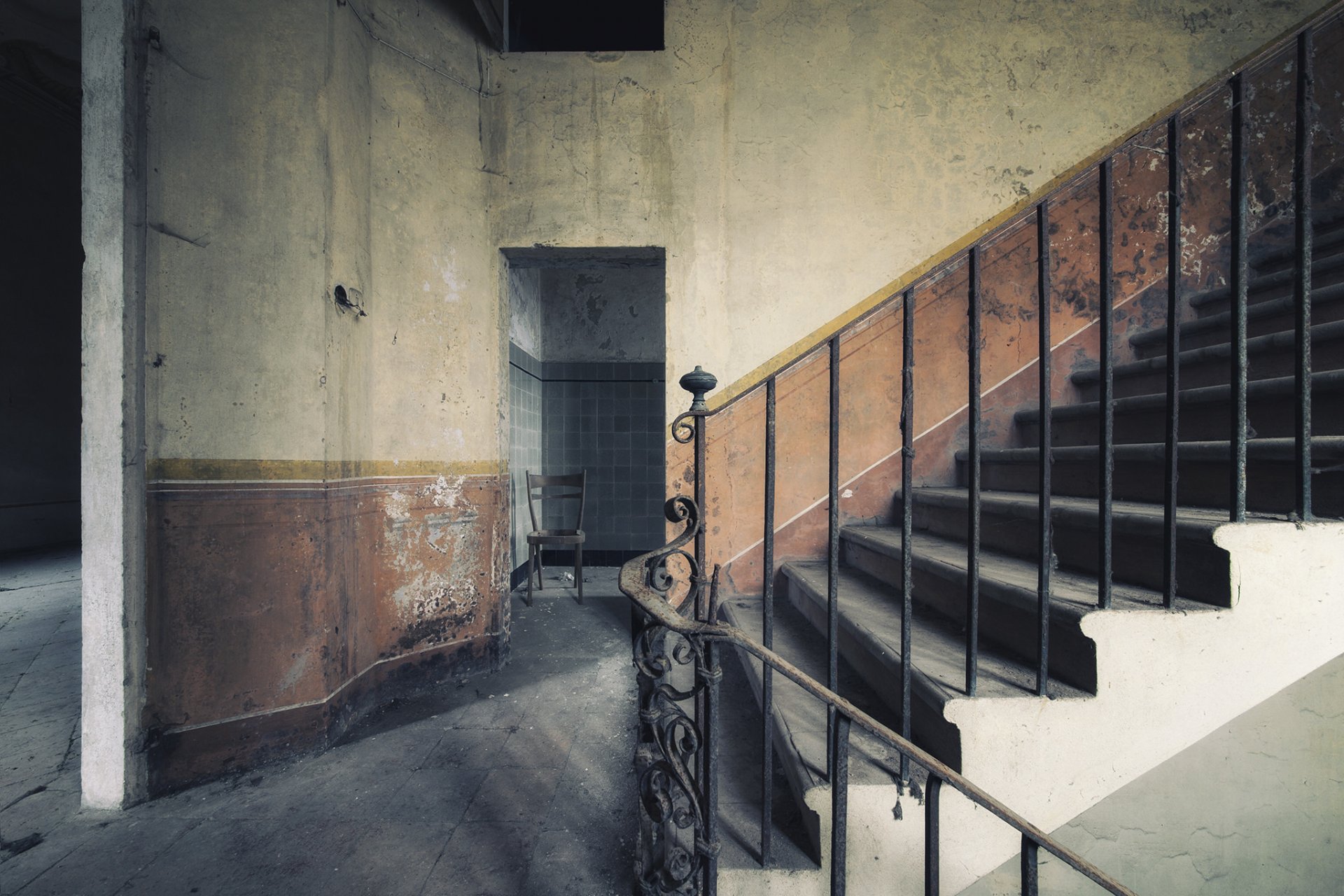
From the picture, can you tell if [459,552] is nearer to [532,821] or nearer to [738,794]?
[532,821]

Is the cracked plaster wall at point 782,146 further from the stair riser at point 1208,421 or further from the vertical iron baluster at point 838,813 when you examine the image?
the vertical iron baluster at point 838,813

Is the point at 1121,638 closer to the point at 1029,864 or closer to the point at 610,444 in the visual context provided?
the point at 1029,864

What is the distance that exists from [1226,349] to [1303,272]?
791 millimetres

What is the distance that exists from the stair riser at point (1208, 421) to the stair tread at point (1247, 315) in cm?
30

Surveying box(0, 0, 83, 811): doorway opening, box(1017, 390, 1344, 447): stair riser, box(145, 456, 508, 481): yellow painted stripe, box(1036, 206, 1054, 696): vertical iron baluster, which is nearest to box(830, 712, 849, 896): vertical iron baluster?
box(1036, 206, 1054, 696): vertical iron baluster

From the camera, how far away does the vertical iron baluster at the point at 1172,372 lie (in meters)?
1.16

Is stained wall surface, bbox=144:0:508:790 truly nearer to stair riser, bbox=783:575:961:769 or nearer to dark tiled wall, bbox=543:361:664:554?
stair riser, bbox=783:575:961:769

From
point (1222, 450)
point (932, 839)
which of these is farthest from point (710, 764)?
point (1222, 450)

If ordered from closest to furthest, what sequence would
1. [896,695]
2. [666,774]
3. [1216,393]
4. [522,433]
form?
1. [666,774]
2. [896,695]
3. [1216,393]
4. [522,433]

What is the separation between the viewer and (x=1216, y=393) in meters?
1.58

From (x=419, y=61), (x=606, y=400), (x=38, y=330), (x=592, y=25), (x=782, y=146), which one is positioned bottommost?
(x=606, y=400)

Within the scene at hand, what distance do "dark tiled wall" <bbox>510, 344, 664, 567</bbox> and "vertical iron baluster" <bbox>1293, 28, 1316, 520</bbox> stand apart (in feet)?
15.6

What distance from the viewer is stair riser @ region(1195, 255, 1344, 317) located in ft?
6.04

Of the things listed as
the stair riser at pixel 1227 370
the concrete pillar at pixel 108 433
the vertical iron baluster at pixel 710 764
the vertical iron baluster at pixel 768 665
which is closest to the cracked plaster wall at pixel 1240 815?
the stair riser at pixel 1227 370
